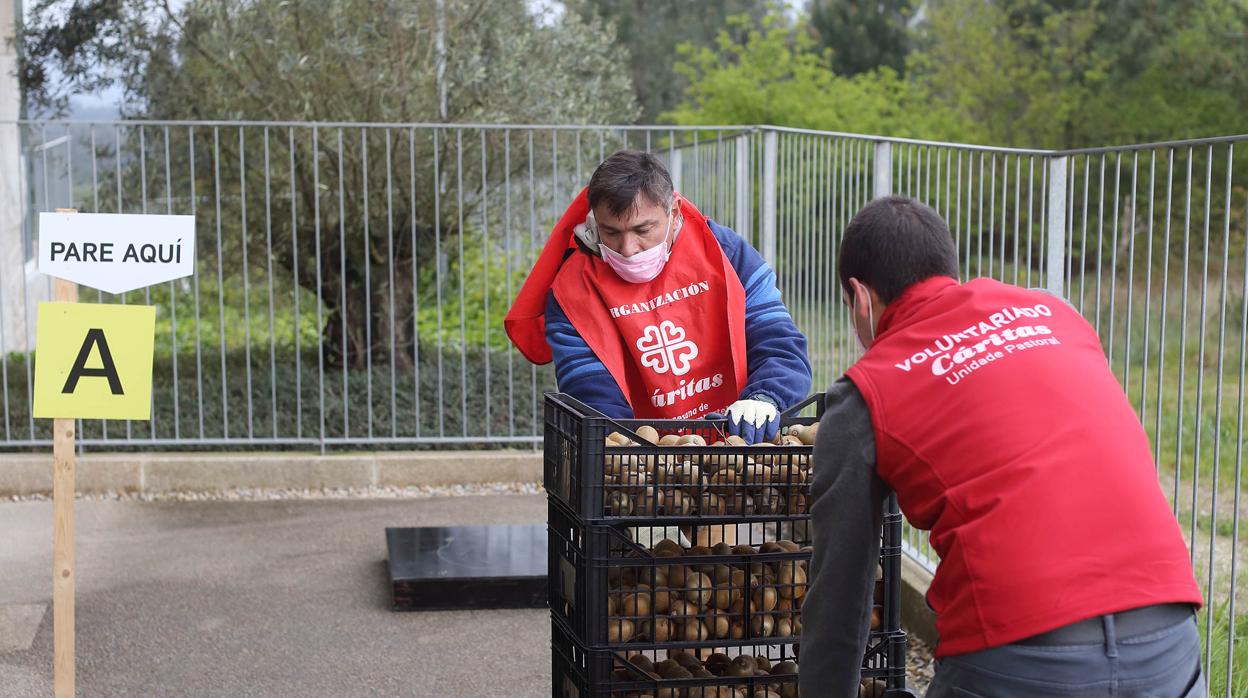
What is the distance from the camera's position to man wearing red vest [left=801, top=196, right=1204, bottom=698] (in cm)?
226

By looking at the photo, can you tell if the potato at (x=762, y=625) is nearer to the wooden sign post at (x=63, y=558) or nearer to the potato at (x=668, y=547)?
the potato at (x=668, y=547)

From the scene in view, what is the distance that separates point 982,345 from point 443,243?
8.02 metres

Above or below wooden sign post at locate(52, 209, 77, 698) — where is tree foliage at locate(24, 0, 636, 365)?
above

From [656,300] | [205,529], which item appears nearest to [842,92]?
[205,529]

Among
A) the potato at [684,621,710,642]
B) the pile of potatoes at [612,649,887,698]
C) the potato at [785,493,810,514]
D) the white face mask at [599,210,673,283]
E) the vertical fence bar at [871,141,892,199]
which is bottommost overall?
the pile of potatoes at [612,649,887,698]

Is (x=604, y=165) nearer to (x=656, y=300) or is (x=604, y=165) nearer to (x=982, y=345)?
(x=656, y=300)

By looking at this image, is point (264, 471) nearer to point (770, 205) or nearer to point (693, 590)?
point (770, 205)

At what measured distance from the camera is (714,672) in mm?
3119

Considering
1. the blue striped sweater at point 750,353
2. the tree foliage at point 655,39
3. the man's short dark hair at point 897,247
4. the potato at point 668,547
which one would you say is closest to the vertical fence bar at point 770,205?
the blue striped sweater at point 750,353

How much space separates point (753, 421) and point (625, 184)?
830 mm

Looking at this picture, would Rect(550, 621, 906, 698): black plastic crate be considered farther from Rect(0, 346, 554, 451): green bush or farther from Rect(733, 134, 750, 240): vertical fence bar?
Rect(0, 346, 554, 451): green bush

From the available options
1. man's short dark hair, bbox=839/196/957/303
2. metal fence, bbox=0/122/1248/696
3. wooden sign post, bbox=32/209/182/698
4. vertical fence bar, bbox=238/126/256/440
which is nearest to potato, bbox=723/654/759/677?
man's short dark hair, bbox=839/196/957/303

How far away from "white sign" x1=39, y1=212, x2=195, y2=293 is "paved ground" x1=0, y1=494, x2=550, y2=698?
1.73 metres

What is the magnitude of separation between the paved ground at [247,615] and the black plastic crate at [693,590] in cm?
225
